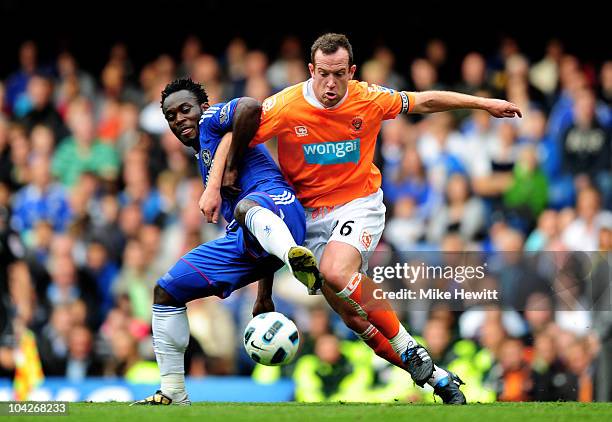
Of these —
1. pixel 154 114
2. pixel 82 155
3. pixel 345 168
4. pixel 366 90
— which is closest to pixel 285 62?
pixel 154 114

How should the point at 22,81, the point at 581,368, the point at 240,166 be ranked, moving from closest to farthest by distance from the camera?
the point at 240,166 < the point at 581,368 < the point at 22,81

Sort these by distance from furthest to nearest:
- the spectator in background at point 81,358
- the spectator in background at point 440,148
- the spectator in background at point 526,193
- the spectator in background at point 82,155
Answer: the spectator in background at point 82,155 → the spectator in background at point 440,148 → the spectator in background at point 526,193 → the spectator in background at point 81,358

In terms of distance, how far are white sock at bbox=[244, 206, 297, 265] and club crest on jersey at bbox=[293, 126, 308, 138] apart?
2.24 feet

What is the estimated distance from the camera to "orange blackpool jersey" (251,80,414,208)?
25.3 feet

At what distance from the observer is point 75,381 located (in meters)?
11.5

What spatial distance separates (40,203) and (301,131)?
6.56 m

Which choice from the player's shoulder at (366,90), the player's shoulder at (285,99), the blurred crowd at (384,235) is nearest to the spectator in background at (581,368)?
the blurred crowd at (384,235)

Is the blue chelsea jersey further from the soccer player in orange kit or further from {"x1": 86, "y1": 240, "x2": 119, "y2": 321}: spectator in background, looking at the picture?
{"x1": 86, "y1": 240, "x2": 119, "y2": 321}: spectator in background

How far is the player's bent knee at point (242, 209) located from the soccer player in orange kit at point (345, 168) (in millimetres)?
296

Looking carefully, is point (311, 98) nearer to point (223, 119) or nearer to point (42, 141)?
point (223, 119)

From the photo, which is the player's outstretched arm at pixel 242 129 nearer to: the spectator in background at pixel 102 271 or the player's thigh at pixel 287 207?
the player's thigh at pixel 287 207

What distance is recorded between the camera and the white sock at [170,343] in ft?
24.8

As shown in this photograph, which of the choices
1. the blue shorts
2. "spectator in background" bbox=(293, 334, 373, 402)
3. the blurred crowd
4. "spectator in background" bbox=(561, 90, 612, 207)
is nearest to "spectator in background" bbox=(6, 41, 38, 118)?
the blurred crowd

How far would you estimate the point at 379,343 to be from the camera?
7.86 meters
